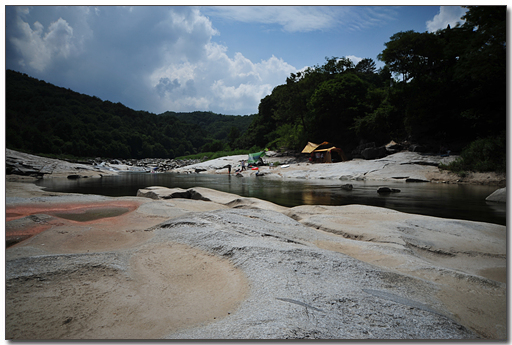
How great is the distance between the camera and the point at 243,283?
8.81ft

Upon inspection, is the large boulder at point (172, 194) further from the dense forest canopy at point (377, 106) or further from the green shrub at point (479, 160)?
the green shrub at point (479, 160)

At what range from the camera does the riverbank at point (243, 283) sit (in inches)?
73.4

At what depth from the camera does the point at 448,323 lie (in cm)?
199

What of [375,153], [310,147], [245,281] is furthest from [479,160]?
[310,147]

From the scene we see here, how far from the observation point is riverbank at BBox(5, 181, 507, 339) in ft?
6.12

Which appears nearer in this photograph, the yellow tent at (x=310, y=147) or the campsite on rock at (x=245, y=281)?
the campsite on rock at (x=245, y=281)

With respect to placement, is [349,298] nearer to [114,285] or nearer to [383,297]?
[383,297]

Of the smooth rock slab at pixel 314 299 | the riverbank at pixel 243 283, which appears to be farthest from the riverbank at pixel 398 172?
the smooth rock slab at pixel 314 299

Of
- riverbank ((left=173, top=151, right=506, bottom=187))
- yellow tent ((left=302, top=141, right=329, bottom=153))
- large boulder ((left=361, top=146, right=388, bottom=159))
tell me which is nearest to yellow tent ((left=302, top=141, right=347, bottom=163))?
yellow tent ((left=302, top=141, right=329, bottom=153))

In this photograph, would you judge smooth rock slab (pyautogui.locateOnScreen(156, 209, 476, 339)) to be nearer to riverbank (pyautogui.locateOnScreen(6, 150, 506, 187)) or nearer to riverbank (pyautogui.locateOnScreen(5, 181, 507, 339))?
riverbank (pyautogui.locateOnScreen(5, 181, 507, 339))

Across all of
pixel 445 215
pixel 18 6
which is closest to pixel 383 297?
pixel 18 6

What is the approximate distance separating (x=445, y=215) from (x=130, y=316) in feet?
32.4

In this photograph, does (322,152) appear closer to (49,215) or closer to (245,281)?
(49,215)

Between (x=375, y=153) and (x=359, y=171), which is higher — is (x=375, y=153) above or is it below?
above
